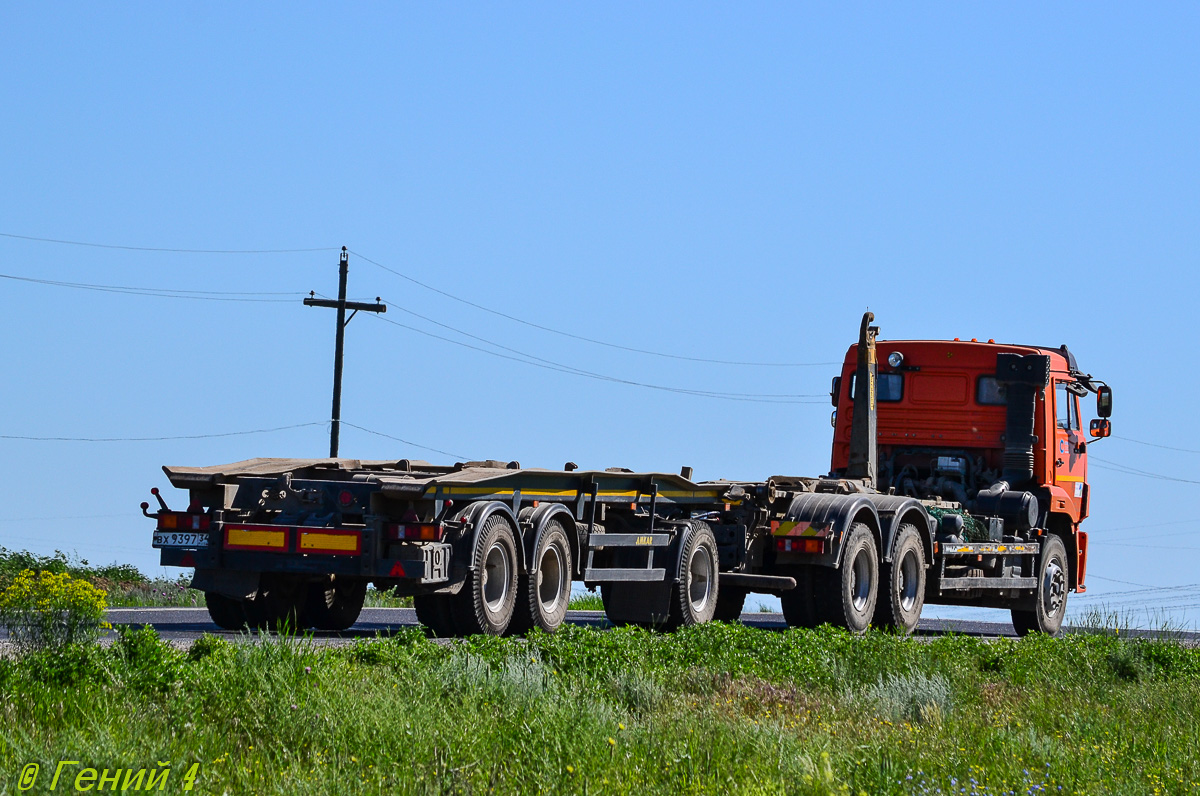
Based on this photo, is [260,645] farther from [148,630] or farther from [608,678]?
[608,678]

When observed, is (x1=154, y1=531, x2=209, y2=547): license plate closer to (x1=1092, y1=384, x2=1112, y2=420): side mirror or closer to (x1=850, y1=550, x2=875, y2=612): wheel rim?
(x1=850, y1=550, x2=875, y2=612): wheel rim

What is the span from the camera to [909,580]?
17.9 metres

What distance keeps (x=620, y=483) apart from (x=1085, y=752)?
7.74 metres

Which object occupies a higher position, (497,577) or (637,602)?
(497,577)

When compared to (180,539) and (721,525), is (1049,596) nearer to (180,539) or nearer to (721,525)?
(721,525)

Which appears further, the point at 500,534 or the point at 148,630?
the point at 500,534

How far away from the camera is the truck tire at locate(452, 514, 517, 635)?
13.1 metres

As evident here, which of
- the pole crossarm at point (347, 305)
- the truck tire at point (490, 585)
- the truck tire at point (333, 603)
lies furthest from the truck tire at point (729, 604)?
the pole crossarm at point (347, 305)

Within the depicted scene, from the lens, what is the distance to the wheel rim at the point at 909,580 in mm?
17797

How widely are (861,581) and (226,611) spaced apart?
684 centimetres

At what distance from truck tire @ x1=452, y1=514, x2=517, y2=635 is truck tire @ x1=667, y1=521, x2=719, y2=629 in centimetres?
230

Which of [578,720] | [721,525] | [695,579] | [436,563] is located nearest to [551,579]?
[436,563]

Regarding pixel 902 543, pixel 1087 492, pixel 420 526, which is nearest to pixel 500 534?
pixel 420 526

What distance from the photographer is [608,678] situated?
9898mm
